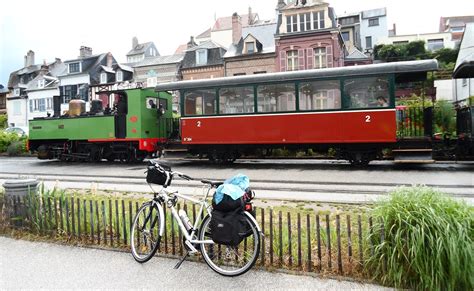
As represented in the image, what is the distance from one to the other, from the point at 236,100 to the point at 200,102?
1.57 meters

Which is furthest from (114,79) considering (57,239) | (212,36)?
(57,239)

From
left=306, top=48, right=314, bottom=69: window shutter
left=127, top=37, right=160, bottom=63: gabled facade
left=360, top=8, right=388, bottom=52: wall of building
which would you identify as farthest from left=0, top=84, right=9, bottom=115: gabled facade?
left=360, top=8, right=388, bottom=52: wall of building

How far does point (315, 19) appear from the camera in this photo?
3441cm

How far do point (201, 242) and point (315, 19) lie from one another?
110 feet

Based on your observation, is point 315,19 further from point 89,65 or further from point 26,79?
point 26,79

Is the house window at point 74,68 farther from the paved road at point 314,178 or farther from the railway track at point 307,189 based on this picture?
the railway track at point 307,189

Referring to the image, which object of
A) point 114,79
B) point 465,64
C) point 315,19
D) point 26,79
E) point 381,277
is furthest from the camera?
point 26,79

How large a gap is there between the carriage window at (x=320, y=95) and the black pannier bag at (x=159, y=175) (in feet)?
30.4

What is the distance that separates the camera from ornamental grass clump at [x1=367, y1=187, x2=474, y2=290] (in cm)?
338

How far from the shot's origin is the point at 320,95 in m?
13.1

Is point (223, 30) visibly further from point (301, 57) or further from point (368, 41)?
point (368, 41)

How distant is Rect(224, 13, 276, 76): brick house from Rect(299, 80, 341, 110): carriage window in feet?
74.3

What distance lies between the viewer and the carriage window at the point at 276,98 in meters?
13.5

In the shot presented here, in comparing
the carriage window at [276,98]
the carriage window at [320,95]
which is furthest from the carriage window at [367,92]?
the carriage window at [276,98]
